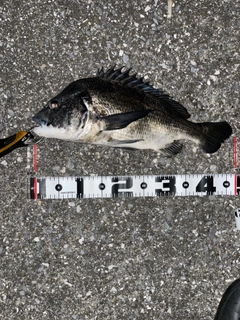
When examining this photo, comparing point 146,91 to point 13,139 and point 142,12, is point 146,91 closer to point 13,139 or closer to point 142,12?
point 142,12

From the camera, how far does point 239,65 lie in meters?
3.04

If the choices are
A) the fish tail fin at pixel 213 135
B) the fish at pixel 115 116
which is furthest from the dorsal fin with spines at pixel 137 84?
the fish tail fin at pixel 213 135

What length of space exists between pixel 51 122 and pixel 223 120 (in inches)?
53.2

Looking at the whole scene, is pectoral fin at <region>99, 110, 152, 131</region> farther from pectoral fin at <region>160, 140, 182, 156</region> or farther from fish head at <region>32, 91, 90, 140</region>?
pectoral fin at <region>160, 140, 182, 156</region>

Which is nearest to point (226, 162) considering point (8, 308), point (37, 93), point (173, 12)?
point (173, 12)

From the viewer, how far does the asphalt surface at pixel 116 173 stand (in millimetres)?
2961

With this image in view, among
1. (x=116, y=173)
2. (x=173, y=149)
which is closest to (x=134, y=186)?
(x=116, y=173)

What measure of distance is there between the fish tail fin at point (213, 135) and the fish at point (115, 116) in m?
0.03

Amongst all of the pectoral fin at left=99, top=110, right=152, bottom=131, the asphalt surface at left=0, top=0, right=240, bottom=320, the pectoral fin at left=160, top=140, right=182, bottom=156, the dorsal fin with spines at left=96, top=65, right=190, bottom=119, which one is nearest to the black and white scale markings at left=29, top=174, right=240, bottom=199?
the asphalt surface at left=0, top=0, right=240, bottom=320

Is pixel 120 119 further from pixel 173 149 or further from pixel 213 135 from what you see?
pixel 213 135

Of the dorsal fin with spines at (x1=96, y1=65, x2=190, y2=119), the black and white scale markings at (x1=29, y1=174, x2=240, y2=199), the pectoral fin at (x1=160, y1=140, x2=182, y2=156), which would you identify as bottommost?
the black and white scale markings at (x1=29, y1=174, x2=240, y2=199)

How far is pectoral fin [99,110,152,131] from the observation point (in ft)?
7.98

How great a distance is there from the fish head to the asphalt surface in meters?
0.50

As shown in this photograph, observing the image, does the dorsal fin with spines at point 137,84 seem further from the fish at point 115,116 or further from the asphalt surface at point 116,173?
the asphalt surface at point 116,173
